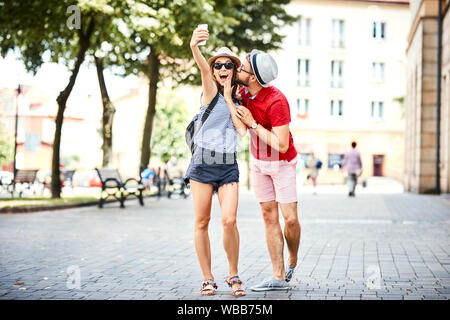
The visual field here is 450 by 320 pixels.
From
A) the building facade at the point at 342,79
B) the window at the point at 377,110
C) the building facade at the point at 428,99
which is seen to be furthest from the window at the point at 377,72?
the building facade at the point at 428,99

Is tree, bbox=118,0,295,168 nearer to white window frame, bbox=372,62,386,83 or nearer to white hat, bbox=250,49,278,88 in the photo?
white hat, bbox=250,49,278,88

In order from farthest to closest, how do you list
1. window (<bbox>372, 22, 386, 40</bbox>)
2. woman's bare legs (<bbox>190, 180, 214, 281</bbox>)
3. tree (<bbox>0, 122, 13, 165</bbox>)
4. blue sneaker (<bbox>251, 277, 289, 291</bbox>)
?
tree (<bbox>0, 122, 13, 165</bbox>) < window (<bbox>372, 22, 386, 40</bbox>) < blue sneaker (<bbox>251, 277, 289, 291</bbox>) < woman's bare legs (<bbox>190, 180, 214, 281</bbox>)

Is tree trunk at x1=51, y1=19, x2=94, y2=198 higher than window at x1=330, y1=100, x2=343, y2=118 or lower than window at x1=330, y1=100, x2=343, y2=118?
lower

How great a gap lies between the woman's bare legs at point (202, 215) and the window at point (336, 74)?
49468mm

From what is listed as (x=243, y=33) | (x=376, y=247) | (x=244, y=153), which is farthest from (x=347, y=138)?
(x=376, y=247)

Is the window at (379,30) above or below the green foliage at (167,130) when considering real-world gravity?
above

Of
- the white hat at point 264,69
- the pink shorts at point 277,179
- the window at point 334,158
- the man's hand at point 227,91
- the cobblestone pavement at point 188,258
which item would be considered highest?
the window at point 334,158

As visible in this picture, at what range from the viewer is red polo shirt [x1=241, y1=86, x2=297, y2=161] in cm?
515

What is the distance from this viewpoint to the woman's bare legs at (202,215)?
5.18m

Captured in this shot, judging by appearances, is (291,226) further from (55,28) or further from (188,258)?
(55,28)

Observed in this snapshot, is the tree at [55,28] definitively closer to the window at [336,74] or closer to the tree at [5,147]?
the window at [336,74]

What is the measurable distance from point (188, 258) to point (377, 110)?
48.3 m

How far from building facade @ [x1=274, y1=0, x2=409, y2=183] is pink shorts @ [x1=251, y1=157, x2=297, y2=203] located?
47.6 m

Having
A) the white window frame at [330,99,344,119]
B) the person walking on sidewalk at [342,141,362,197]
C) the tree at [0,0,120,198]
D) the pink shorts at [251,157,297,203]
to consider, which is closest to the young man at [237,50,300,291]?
the pink shorts at [251,157,297,203]
